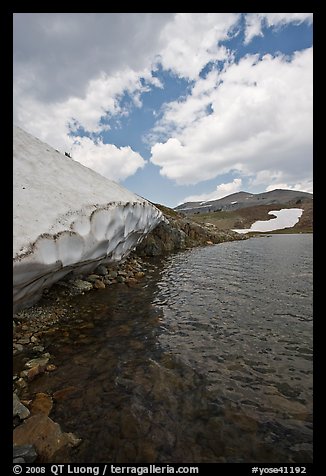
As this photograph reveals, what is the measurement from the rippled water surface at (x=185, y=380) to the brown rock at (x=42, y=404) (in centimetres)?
16

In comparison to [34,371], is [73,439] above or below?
below

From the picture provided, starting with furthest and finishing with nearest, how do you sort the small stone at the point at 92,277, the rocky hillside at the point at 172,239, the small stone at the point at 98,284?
the rocky hillside at the point at 172,239 < the small stone at the point at 92,277 < the small stone at the point at 98,284

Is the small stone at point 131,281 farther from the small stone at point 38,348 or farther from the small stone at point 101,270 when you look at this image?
the small stone at point 38,348

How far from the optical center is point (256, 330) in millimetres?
7172

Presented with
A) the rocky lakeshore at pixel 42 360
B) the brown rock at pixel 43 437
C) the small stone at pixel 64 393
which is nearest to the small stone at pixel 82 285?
the rocky lakeshore at pixel 42 360

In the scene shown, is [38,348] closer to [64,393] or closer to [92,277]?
[64,393]

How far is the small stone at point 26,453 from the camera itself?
319cm

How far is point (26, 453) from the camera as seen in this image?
3215 mm

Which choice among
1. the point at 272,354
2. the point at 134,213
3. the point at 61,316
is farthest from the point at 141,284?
the point at 272,354

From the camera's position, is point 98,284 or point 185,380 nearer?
point 185,380

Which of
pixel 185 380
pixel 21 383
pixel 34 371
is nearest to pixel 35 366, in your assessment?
pixel 34 371

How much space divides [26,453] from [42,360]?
7.69ft
